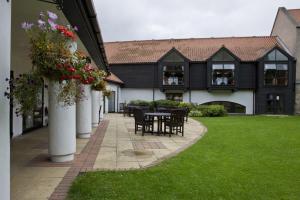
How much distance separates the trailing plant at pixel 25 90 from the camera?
2.67m

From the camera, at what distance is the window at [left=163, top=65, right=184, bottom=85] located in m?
28.0

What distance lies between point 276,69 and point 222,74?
4.99m

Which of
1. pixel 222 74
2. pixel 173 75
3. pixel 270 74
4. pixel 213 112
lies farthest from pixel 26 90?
pixel 270 74

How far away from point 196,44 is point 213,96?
654 centimetres

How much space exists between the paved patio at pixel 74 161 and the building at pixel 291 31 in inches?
848

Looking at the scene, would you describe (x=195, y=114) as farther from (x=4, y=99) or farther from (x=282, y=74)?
(x=4, y=99)

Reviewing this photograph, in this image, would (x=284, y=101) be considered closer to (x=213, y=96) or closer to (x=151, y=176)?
(x=213, y=96)

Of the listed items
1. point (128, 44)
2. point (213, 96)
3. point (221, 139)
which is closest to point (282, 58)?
point (213, 96)

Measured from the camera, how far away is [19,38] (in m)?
6.70

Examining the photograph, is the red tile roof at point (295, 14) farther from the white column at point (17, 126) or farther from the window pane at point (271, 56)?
the white column at point (17, 126)

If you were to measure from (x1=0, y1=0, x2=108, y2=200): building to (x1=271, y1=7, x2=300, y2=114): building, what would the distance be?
2401 cm

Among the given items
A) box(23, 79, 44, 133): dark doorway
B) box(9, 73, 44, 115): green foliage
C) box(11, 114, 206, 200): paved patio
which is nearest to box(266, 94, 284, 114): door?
box(11, 114, 206, 200): paved patio

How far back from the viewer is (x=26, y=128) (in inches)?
411

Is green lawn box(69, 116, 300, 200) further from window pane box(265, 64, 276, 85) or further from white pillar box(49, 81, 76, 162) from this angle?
window pane box(265, 64, 276, 85)
